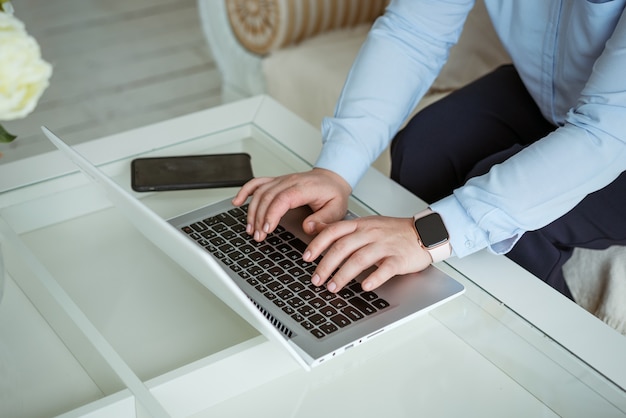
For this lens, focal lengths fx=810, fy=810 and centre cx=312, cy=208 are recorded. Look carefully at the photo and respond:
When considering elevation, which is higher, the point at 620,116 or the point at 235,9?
the point at 620,116

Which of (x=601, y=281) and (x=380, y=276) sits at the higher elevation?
(x=380, y=276)

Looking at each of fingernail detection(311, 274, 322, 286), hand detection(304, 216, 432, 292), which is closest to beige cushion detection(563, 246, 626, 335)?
hand detection(304, 216, 432, 292)

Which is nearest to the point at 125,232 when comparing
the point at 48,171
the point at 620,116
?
the point at 48,171

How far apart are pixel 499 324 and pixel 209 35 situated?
1.57 metres

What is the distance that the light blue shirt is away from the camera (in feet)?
3.31

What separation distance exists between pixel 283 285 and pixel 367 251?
107 mm

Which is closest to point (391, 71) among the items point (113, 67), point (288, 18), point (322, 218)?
point (322, 218)

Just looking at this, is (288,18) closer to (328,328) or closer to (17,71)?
(328,328)

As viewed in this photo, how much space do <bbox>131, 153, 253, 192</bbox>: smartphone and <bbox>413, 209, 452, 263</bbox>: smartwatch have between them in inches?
12.3

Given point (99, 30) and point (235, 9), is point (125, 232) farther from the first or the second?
point (99, 30)

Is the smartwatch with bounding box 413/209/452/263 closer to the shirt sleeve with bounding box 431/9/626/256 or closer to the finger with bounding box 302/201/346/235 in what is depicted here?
the shirt sleeve with bounding box 431/9/626/256

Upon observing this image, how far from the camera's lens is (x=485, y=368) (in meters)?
0.92

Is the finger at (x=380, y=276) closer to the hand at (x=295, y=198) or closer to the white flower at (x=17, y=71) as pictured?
the hand at (x=295, y=198)

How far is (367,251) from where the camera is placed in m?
0.96
